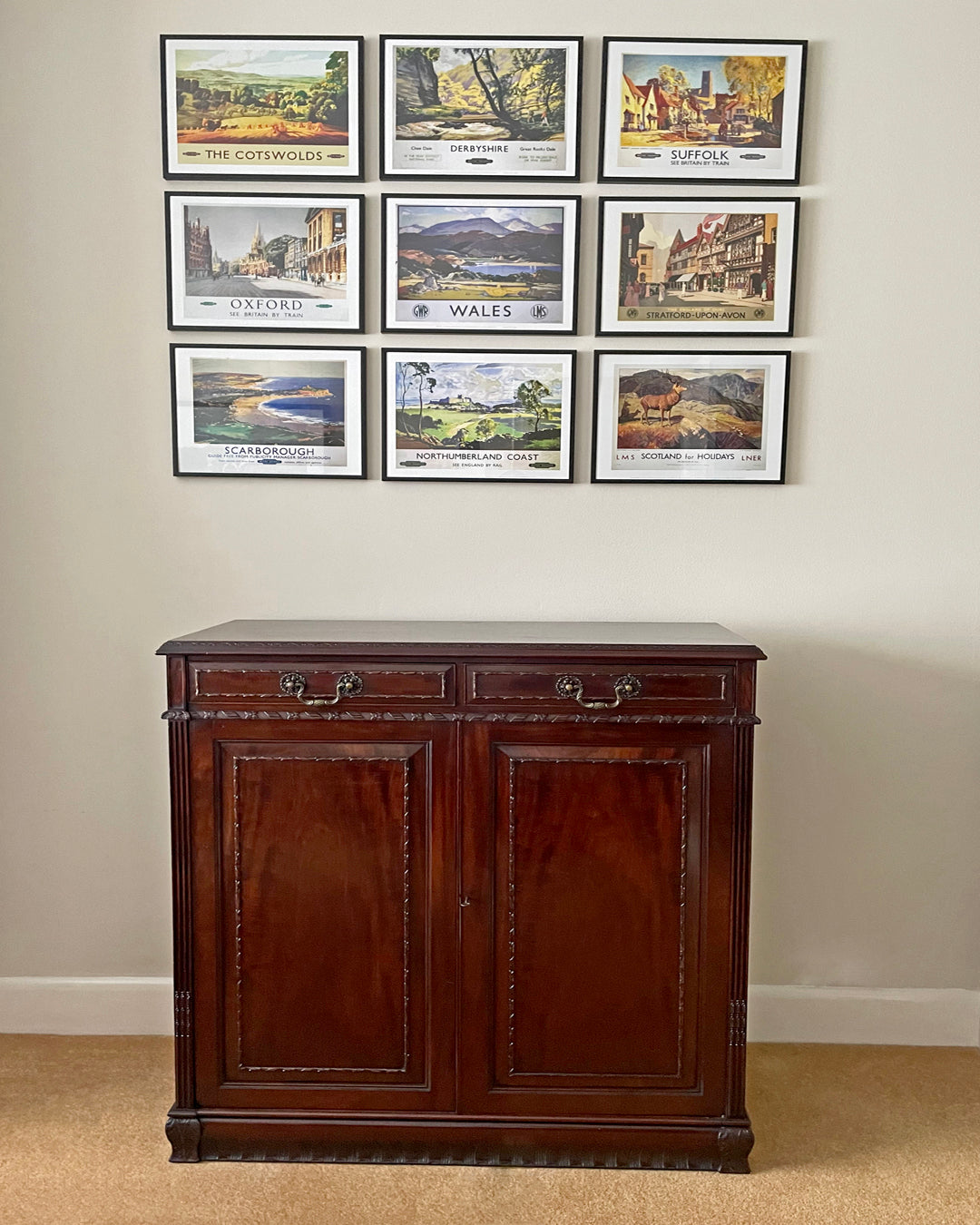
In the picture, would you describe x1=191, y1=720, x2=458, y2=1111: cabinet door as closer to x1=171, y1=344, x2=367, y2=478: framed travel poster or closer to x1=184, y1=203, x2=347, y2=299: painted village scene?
x1=171, y1=344, x2=367, y2=478: framed travel poster

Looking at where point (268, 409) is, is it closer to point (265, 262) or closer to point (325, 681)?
point (265, 262)

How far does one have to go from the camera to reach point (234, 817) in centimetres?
→ 203

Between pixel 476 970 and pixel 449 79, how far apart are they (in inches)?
84.8

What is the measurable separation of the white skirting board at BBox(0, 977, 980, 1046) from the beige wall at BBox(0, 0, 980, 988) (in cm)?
5

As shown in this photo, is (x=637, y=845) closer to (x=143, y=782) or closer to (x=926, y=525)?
(x=926, y=525)

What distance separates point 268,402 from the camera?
2479mm

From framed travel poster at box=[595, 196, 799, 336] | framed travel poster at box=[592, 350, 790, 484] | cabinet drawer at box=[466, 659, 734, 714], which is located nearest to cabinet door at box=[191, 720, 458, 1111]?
cabinet drawer at box=[466, 659, 734, 714]

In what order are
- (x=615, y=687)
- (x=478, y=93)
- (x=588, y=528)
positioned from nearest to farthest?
(x=615, y=687)
(x=478, y=93)
(x=588, y=528)

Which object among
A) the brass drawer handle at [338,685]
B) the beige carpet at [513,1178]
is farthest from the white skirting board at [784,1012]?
the brass drawer handle at [338,685]

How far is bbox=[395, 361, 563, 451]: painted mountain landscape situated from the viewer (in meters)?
2.48

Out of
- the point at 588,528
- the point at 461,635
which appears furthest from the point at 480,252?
the point at 461,635

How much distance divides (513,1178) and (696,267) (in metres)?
2.20

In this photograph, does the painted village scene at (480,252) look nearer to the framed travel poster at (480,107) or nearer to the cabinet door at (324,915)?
the framed travel poster at (480,107)

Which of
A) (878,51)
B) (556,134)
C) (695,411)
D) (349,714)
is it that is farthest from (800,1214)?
(878,51)
